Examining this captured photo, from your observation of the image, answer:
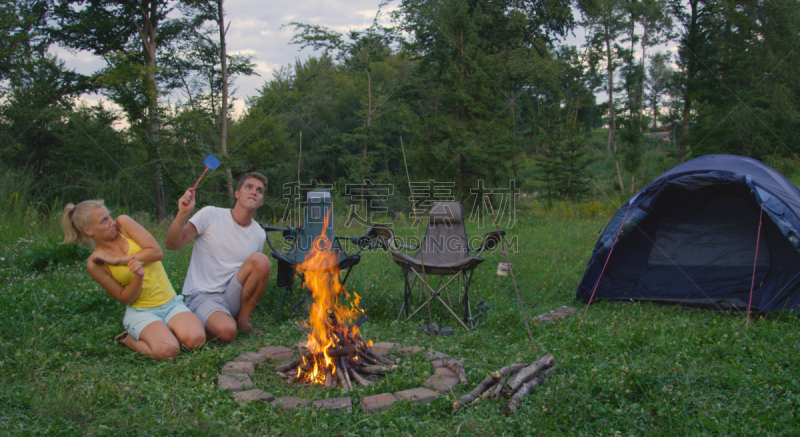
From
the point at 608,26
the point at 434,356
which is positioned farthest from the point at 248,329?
the point at 608,26

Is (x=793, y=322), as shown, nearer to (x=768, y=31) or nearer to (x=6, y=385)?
(x=6, y=385)

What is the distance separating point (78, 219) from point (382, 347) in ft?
6.13

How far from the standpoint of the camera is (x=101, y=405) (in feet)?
6.30

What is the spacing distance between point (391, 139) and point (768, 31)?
12468 mm

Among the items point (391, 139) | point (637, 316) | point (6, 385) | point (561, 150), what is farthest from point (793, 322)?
point (391, 139)

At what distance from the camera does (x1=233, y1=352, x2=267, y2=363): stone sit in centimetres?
251

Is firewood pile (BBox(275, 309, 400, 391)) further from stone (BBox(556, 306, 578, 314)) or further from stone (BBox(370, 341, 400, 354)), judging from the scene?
stone (BBox(556, 306, 578, 314))

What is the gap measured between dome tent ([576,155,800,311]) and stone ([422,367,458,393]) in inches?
82.1


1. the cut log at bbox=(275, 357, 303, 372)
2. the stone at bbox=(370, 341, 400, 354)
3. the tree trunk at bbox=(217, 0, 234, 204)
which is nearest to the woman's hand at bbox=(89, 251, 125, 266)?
the cut log at bbox=(275, 357, 303, 372)

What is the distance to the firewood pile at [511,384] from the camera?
2010mm

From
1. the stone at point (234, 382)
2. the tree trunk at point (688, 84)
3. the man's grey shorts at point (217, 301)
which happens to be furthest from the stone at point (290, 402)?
the tree trunk at point (688, 84)

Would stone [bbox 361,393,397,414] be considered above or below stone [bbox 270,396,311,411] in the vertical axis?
above

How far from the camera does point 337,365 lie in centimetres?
237

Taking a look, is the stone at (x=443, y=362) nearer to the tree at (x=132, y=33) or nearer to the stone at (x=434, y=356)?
the stone at (x=434, y=356)
